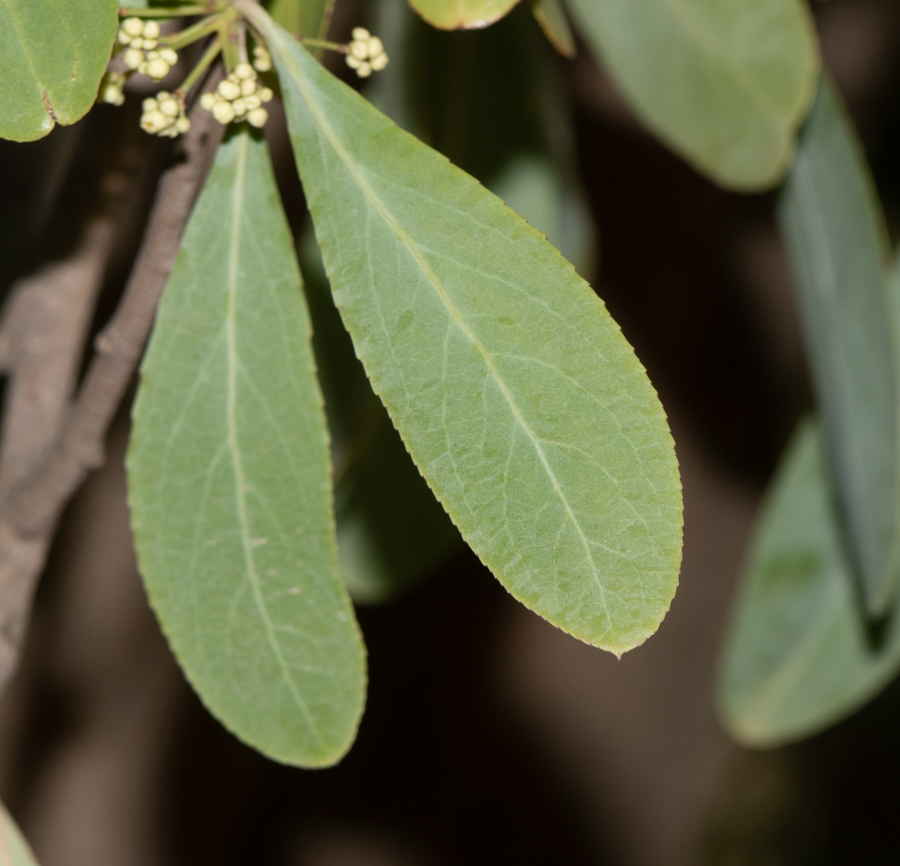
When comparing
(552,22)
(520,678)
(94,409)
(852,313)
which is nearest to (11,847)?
(94,409)

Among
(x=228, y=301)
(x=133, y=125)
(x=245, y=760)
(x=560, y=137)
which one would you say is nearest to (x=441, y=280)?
(x=228, y=301)

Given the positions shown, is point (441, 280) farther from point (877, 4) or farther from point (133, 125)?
point (877, 4)

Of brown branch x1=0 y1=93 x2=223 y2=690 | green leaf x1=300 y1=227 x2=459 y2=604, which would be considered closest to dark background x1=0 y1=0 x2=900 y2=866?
green leaf x1=300 y1=227 x2=459 y2=604

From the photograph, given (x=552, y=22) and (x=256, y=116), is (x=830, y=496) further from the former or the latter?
(x=256, y=116)

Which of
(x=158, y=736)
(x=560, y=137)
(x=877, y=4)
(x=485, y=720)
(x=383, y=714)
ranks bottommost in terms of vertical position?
(x=485, y=720)

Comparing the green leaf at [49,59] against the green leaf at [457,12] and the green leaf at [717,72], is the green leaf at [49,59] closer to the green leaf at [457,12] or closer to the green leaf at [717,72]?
the green leaf at [457,12]

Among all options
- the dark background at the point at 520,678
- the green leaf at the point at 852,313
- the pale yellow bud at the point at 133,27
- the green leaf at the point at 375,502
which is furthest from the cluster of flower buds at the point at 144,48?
the dark background at the point at 520,678

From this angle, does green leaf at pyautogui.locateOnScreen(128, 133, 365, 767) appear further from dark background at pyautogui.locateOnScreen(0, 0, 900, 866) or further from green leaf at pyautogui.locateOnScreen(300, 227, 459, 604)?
dark background at pyautogui.locateOnScreen(0, 0, 900, 866)
